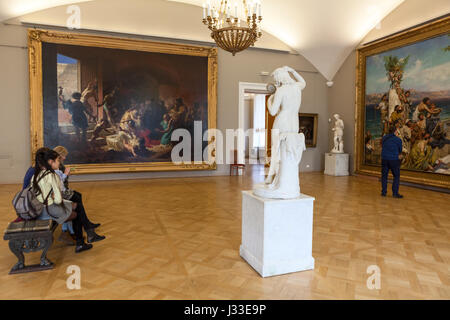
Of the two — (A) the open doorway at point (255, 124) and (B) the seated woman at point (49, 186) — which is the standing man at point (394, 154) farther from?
(A) the open doorway at point (255, 124)

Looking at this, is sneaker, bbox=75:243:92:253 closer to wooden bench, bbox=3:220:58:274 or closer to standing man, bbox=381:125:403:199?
wooden bench, bbox=3:220:58:274

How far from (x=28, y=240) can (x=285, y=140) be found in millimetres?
2926

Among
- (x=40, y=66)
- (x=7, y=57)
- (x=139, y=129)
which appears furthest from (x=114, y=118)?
(x=7, y=57)

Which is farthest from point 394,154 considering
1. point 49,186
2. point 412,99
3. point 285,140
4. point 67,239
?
point 49,186

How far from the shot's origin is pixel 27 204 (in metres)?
3.26

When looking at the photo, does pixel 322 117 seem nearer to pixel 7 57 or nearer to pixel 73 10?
pixel 73 10

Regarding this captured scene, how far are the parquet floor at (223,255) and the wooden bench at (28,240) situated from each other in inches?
4.5

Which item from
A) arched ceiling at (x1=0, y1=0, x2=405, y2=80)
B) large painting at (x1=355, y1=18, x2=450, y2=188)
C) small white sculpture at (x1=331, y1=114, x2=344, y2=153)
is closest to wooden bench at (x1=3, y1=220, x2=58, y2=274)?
arched ceiling at (x1=0, y1=0, x2=405, y2=80)

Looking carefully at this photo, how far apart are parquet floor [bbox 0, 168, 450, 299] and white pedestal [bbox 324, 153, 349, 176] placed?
4.46 meters

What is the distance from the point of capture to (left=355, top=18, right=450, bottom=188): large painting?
26.1ft

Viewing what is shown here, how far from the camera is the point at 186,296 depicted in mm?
2680

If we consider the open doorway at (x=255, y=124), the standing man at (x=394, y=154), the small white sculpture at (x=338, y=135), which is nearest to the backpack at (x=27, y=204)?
the standing man at (x=394, y=154)

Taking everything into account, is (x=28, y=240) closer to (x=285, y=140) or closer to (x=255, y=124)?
(x=285, y=140)

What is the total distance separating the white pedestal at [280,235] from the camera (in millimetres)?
3098
